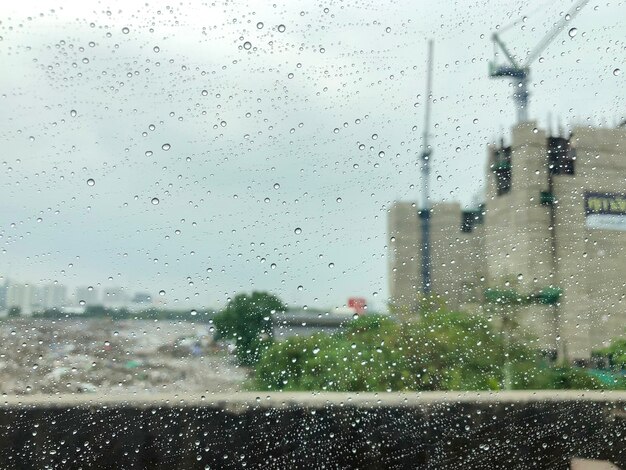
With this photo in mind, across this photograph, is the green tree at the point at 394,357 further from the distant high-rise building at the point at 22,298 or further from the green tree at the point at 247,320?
the distant high-rise building at the point at 22,298

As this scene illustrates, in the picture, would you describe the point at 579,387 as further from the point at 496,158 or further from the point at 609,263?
the point at 496,158

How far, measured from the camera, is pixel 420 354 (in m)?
2.13

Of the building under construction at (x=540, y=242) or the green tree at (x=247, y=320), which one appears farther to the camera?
the building under construction at (x=540, y=242)

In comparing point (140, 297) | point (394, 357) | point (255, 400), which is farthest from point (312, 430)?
point (140, 297)

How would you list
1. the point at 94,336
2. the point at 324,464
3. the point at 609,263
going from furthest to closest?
the point at 609,263, the point at 324,464, the point at 94,336

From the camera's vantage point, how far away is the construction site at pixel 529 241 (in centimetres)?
216

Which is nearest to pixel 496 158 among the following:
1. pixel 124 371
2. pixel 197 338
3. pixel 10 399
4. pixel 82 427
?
Answer: pixel 197 338

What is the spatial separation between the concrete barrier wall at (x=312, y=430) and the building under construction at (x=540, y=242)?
0.90ft

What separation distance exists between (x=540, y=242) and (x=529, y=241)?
4 cm

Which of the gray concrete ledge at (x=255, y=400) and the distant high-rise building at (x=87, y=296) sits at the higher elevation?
the distant high-rise building at (x=87, y=296)

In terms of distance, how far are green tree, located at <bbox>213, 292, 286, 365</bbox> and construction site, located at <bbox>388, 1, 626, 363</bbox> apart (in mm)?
421

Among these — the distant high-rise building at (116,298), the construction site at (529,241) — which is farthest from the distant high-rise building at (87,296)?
the construction site at (529,241)

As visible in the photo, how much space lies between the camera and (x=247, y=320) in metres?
2.01

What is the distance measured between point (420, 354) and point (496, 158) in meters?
0.70
